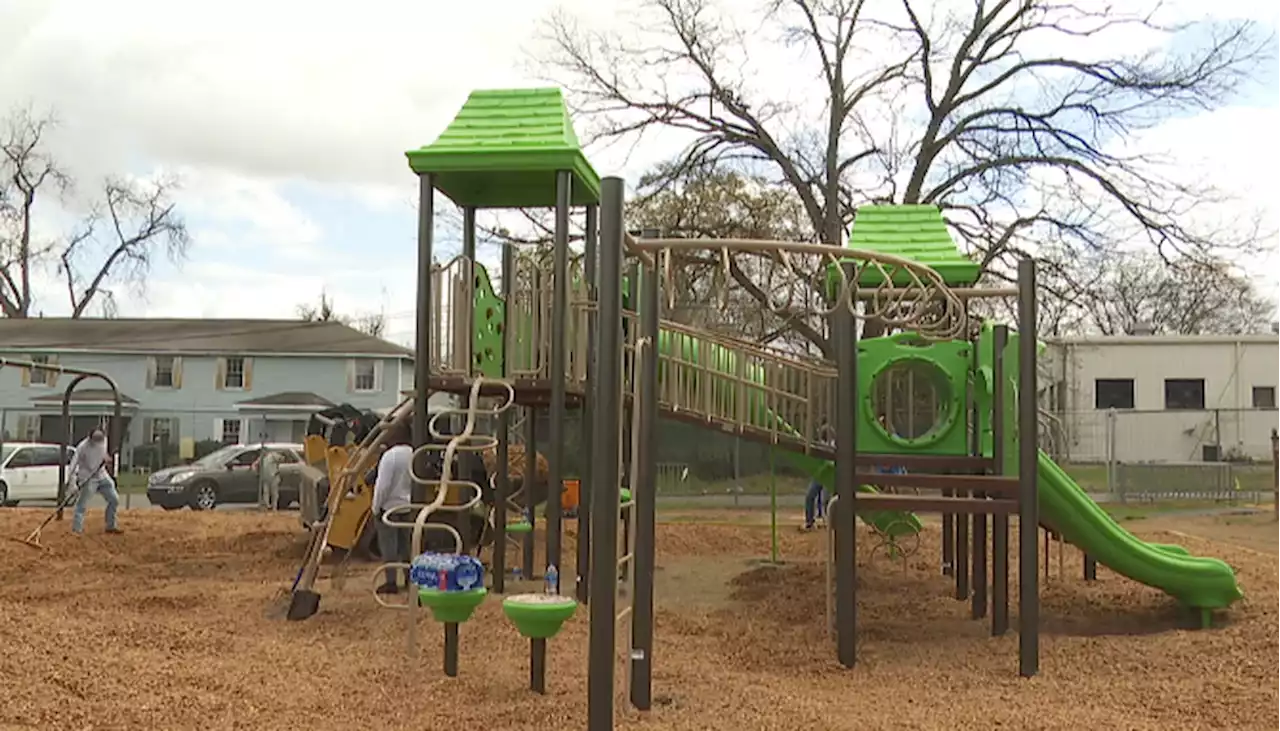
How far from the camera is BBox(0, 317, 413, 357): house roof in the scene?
38.5 metres

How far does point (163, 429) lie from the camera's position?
117 ft

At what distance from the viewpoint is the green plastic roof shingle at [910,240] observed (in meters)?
10.8

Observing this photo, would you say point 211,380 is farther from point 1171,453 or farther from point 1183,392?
point 1183,392

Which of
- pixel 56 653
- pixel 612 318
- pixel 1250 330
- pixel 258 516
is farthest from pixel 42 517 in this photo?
pixel 1250 330

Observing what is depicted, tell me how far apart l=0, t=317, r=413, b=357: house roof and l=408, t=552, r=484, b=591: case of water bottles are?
32384 mm

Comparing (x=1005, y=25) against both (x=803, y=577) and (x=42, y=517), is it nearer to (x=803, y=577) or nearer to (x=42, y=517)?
(x=803, y=577)

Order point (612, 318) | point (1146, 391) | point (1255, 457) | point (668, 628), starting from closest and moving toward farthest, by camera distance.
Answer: point (612, 318)
point (668, 628)
point (1255, 457)
point (1146, 391)

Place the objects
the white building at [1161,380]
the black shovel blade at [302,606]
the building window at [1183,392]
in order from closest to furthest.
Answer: the black shovel blade at [302,606]
the white building at [1161,380]
the building window at [1183,392]

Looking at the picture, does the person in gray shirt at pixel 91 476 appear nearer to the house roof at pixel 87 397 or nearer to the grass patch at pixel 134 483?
the grass patch at pixel 134 483

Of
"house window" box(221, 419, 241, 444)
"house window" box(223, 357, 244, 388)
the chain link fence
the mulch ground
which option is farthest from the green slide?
"house window" box(223, 357, 244, 388)

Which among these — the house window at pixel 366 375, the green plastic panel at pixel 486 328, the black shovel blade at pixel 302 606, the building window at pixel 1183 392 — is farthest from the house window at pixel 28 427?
the building window at pixel 1183 392

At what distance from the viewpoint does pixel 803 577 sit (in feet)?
37.4

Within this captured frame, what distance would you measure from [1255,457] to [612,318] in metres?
27.8

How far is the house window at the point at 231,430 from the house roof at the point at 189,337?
281 cm
